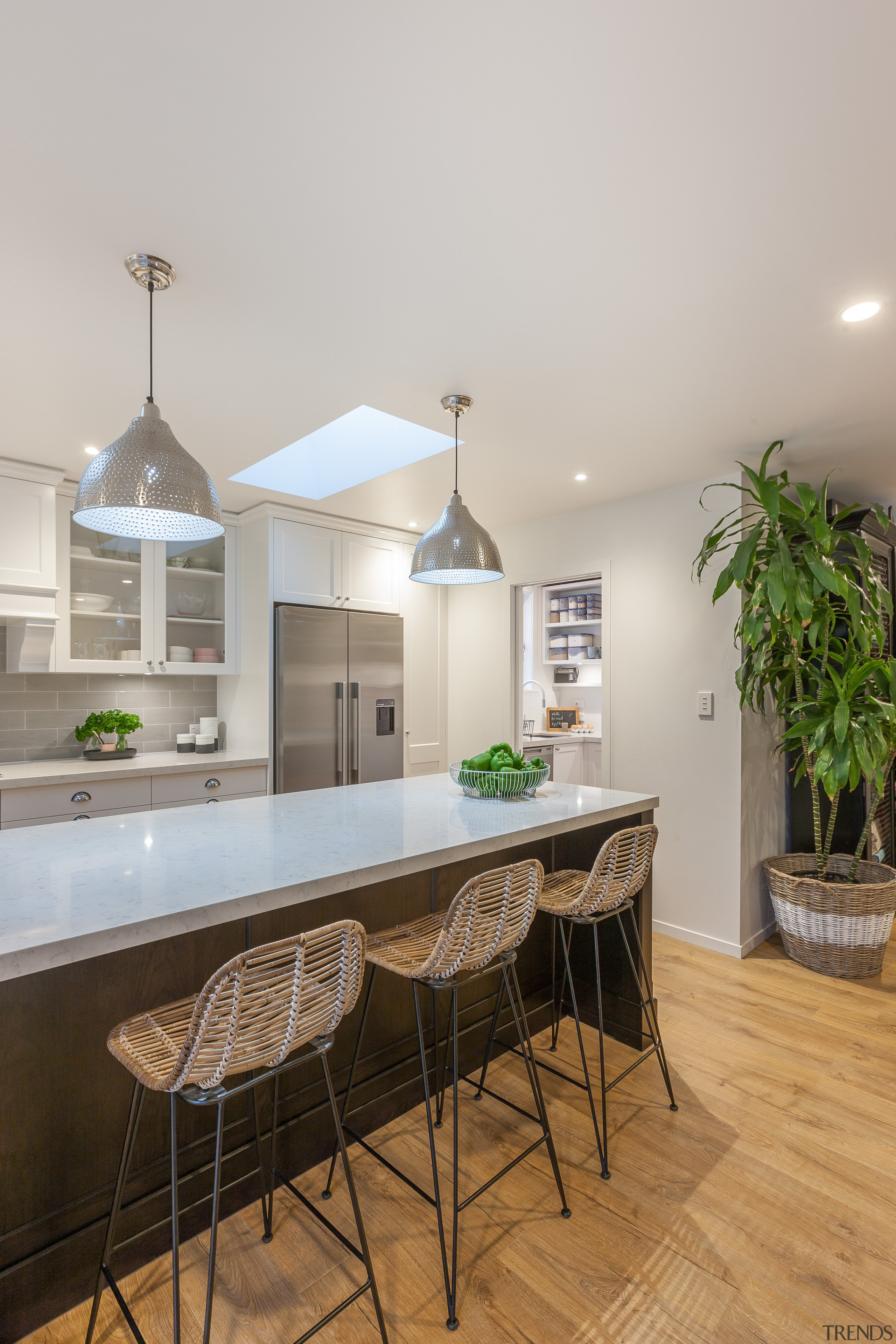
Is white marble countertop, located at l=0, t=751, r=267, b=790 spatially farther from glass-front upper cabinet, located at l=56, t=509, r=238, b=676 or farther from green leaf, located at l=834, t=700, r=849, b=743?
green leaf, located at l=834, t=700, r=849, b=743

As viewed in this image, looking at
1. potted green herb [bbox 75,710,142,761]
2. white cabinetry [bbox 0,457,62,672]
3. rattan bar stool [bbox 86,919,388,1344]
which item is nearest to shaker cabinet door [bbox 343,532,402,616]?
potted green herb [bbox 75,710,142,761]

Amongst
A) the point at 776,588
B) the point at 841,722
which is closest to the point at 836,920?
the point at 841,722

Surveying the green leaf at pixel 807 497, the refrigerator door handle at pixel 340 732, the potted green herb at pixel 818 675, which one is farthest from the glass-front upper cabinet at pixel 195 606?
the green leaf at pixel 807 497

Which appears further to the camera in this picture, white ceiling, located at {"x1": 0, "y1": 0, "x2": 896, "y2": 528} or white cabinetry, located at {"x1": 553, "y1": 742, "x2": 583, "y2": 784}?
white cabinetry, located at {"x1": 553, "y1": 742, "x2": 583, "y2": 784}

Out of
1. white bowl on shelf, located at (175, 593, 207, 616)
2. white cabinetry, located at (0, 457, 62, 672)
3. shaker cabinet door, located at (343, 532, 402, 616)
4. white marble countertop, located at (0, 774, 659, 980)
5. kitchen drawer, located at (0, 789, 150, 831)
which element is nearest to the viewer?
white marble countertop, located at (0, 774, 659, 980)

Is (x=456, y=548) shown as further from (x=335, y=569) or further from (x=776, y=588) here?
(x=335, y=569)

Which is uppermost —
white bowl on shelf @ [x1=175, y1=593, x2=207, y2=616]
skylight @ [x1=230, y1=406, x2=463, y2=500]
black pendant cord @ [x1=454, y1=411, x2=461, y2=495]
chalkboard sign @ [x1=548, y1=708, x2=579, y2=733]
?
skylight @ [x1=230, y1=406, x2=463, y2=500]

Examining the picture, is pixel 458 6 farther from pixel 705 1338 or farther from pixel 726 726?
pixel 726 726

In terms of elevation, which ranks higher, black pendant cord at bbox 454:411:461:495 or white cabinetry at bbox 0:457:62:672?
black pendant cord at bbox 454:411:461:495

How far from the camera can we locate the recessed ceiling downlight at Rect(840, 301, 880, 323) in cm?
187

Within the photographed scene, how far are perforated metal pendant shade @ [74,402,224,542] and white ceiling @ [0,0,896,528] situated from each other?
1.57ft

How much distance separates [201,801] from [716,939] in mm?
2779

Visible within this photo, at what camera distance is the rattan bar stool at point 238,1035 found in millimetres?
1135

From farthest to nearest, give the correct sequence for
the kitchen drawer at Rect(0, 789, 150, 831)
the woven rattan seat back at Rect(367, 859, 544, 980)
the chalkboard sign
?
the chalkboard sign < the kitchen drawer at Rect(0, 789, 150, 831) < the woven rattan seat back at Rect(367, 859, 544, 980)
